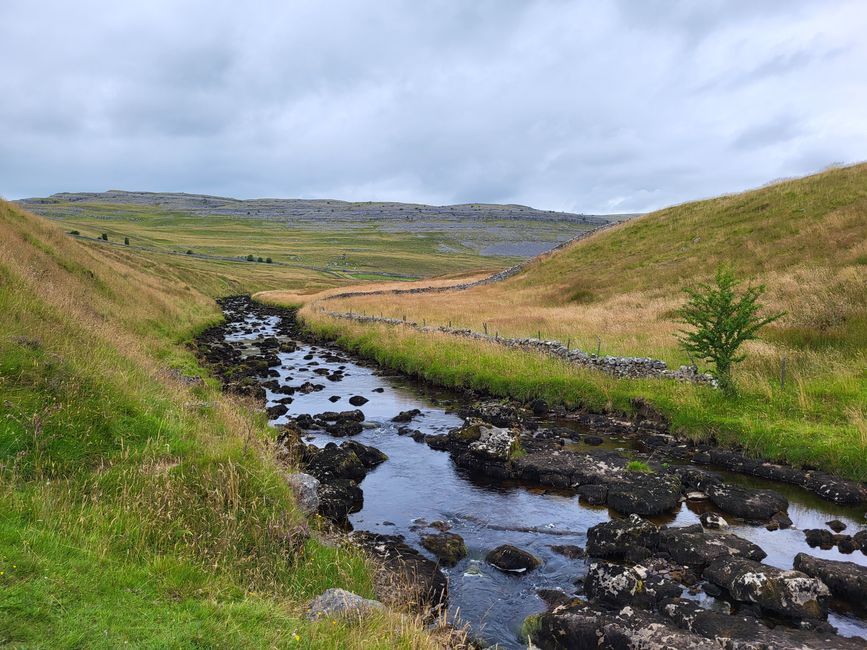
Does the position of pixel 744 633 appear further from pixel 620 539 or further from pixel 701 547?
pixel 620 539

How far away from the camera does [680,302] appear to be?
37906 mm

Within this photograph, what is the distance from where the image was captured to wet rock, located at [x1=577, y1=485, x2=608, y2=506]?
575 inches

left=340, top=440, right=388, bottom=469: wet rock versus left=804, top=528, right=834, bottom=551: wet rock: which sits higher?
left=804, top=528, right=834, bottom=551: wet rock

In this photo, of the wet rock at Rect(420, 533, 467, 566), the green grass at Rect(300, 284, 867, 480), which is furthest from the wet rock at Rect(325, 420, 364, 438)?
the wet rock at Rect(420, 533, 467, 566)

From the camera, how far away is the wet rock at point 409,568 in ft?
31.4

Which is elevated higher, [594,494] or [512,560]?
[594,494]

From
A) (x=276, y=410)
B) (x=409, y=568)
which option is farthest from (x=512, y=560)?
(x=276, y=410)

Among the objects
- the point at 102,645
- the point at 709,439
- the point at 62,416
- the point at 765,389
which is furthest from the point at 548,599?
the point at 765,389

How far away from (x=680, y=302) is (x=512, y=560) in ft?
101

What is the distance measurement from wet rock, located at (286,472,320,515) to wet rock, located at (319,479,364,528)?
2.08 ft

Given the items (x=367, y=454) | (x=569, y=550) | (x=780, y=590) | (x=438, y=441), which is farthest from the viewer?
(x=438, y=441)

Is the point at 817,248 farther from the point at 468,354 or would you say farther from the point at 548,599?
the point at 548,599

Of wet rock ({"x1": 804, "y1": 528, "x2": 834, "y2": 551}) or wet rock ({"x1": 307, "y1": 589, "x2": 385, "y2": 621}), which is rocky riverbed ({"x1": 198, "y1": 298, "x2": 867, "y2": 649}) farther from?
wet rock ({"x1": 307, "y1": 589, "x2": 385, "y2": 621})

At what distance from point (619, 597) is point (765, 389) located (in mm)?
12581
